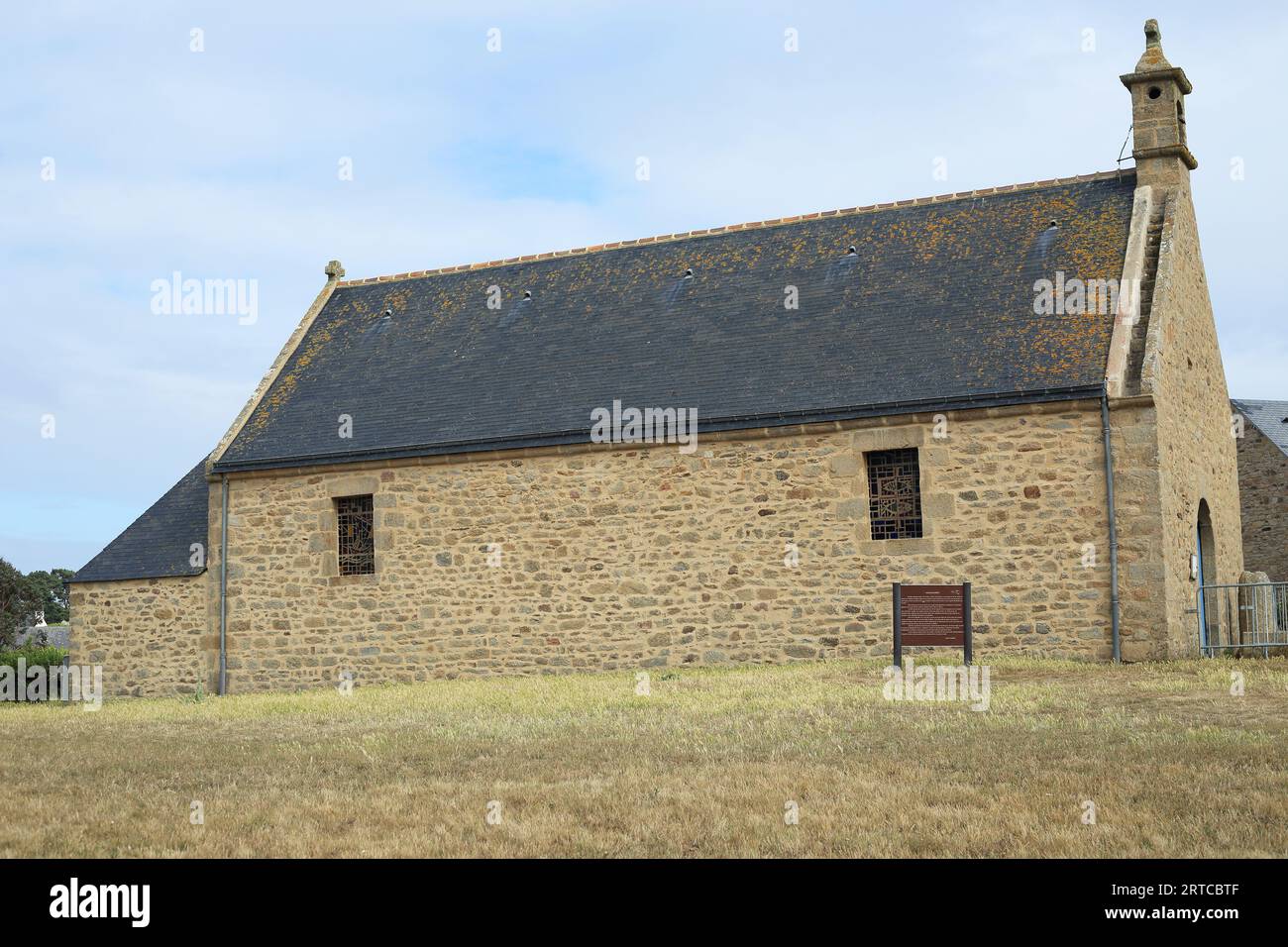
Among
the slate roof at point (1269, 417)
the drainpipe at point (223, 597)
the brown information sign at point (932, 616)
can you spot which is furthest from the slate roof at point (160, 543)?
the slate roof at point (1269, 417)

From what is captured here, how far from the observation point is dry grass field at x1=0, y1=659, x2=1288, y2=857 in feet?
24.0

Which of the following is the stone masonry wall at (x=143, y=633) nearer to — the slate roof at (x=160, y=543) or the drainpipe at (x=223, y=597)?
the slate roof at (x=160, y=543)

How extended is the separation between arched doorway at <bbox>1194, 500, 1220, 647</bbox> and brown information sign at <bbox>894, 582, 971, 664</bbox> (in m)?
5.12

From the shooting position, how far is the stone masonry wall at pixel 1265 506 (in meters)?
31.0

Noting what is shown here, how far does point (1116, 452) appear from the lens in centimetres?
1745

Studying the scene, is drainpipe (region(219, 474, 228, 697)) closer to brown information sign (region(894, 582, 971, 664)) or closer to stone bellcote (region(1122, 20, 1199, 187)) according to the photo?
brown information sign (region(894, 582, 971, 664))

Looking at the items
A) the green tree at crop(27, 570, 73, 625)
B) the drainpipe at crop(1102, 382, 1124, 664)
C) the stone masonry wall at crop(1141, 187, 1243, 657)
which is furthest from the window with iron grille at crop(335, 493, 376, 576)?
the green tree at crop(27, 570, 73, 625)

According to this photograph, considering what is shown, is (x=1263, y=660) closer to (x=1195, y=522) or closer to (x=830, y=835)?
(x=1195, y=522)

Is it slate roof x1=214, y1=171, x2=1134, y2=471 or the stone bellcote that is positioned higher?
the stone bellcote

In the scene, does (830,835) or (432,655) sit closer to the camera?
(830,835)

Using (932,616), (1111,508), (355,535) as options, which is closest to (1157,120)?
(1111,508)
